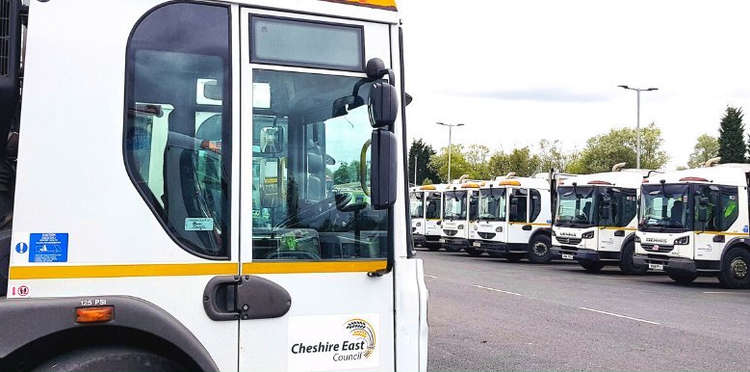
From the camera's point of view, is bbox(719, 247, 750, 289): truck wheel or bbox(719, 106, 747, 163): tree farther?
bbox(719, 106, 747, 163): tree

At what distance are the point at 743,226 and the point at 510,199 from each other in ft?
33.0

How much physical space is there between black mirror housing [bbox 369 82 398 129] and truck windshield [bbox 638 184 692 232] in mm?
17588

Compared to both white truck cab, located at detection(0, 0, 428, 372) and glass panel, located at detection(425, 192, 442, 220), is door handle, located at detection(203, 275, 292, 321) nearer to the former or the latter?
white truck cab, located at detection(0, 0, 428, 372)

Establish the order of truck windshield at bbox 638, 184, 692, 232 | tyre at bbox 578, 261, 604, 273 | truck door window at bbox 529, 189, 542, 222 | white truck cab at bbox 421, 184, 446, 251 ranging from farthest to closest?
white truck cab at bbox 421, 184, 446, 251 < truck door window at bbox 529, 189, 542, 222 < tyre at bbox 578, 261, 604, 273 < truck windshield at bbox 638, 184, 692, 232

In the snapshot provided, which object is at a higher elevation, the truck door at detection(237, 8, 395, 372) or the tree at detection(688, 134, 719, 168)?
the tree at detection(688, 134, 719, 168)

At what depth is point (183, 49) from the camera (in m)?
4.08

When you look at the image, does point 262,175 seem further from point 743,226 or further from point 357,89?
point 743,226

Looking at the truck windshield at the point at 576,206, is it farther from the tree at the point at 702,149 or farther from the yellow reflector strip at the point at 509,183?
the tree at the point at 702,149

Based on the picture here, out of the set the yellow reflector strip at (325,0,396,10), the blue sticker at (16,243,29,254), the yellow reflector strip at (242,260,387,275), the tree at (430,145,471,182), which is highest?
the tree at (430,145,471,182)

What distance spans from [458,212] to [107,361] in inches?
1186

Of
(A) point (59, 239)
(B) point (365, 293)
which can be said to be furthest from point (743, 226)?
(A) point (59, 239)

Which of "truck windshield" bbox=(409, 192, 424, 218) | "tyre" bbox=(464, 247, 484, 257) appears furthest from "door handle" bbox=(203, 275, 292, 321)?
"truck windshield" bbox=(409, 192, 424, 218)

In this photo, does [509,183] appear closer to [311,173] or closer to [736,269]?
[736,269]

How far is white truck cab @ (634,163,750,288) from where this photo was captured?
1966cm
